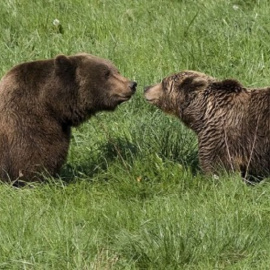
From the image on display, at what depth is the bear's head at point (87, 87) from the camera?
817 centimetres

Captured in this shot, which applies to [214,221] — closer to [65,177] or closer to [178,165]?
[178,165]

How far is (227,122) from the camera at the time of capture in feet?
26.3

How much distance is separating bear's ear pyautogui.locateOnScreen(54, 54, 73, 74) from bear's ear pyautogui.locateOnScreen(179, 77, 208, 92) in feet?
3.43

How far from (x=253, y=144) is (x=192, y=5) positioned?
381 centimetres

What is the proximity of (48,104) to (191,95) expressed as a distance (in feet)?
4.15

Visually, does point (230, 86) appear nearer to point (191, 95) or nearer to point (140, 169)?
point (191, 95)

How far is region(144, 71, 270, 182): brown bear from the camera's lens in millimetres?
7879

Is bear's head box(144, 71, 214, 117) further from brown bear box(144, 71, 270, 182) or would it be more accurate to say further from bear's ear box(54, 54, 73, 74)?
Answer: bear's ear box(54, 54, 73, 74)

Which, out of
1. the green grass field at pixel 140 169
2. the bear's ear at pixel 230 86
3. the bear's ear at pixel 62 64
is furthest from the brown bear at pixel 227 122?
the bear's ear at pixel 62 64

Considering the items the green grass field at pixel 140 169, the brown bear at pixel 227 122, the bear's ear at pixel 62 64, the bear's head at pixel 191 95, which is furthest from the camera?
the bear's head at pixel 191 95

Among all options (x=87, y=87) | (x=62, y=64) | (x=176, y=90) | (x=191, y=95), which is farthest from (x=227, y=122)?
(x=62, y=64)

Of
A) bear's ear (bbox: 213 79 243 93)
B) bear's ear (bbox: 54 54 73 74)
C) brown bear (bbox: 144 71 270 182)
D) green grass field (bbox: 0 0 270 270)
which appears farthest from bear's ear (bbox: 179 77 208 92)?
bear's ear (bbox: 54 54 73 74)

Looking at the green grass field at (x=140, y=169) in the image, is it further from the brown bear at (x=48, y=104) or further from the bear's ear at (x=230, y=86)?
the bear's ear at (x=230, y=86)

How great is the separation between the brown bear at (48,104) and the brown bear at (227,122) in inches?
22.3
